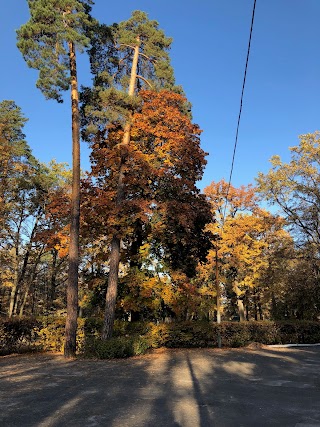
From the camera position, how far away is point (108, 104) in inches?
594

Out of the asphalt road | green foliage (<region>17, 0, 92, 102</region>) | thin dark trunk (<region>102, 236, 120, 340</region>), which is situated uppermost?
green foliage (<region>17, 0, 92, 102</region>)

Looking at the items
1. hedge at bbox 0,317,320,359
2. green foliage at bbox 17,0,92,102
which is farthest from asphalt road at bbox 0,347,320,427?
green foliage at bbox 17,0,92,102

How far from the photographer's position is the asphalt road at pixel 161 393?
5.31 m

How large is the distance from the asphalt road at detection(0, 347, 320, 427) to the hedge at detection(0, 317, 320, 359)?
1.49 metres

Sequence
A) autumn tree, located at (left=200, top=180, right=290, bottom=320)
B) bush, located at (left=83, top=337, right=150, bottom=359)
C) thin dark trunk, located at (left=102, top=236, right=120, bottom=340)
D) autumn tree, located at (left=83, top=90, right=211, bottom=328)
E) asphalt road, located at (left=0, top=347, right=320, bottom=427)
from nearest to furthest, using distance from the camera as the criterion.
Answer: asphalt road, located at (left=0, top=347, right=320, bottom=427) < bush, located at (left=83, top=337, right=150, bottom=359) < thin dark trunk, located at (left=102, top=236, right=120, bottom=340) < autumn tree, located at (left=83, top=90, right=211, bottom=328) < autumn tree, located at (left=200, top=180, right=290, bottom=320)

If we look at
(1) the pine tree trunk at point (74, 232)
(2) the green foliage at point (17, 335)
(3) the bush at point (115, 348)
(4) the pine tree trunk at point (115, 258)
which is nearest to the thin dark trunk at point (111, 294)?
(4) the pine tree trunk at point (115, 258)

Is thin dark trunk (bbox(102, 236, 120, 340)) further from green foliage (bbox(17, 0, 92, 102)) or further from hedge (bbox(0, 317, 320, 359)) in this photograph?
green foliage (bbox(17, 0, 92, 102))

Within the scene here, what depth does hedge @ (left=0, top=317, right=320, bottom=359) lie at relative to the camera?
13115 mm

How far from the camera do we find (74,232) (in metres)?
13.7

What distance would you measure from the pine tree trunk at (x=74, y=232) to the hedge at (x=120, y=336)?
0.90 m

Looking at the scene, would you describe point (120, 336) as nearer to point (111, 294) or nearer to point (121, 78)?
point (111, 294)

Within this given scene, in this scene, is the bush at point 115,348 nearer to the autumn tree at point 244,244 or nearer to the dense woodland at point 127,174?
the dense woodland at point 127,174

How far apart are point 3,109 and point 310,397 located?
2589 centimetres

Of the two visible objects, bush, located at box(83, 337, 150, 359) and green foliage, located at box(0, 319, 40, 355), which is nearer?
bush, located at box(83, 337, 150, 359)
